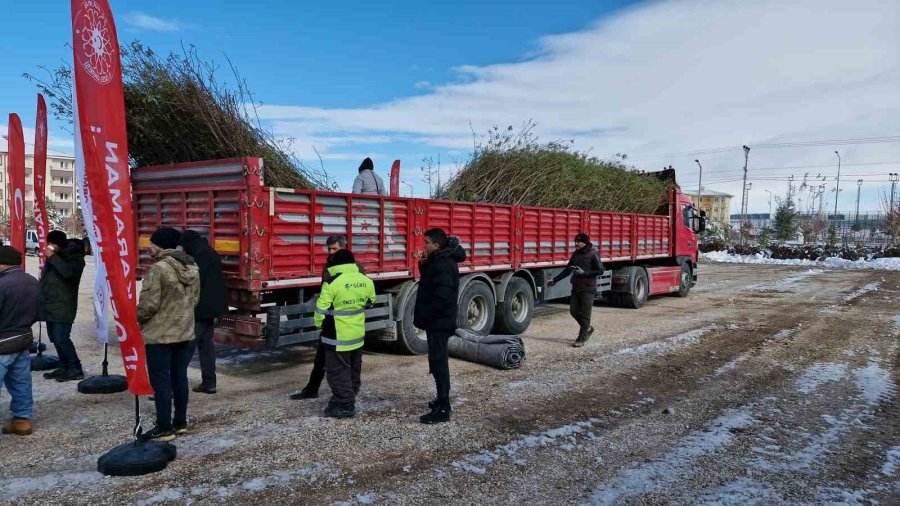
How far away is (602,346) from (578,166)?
5510mm

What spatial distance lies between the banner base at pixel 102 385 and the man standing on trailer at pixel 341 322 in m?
2.31

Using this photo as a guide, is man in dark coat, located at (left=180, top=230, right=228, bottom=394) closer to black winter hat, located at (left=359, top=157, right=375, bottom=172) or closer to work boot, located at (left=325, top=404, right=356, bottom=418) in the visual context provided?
work boot, located at (left=325, top=404, right=356, bottom=418)

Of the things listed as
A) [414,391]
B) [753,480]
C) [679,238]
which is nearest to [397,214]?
[414,391]

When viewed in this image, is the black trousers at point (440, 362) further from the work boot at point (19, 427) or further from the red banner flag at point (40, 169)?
the red banner flag at point (40, 169)

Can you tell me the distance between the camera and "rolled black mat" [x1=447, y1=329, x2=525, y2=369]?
703cm

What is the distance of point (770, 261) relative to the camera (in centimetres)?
3209

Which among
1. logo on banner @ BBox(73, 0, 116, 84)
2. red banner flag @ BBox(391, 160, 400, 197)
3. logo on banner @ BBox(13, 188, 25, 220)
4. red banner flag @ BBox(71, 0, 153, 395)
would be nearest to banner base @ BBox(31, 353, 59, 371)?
logo on banner @ BBox(13, 188, 25, 220)

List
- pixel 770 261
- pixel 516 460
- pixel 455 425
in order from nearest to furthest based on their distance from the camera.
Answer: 1. pixel 516 460
2. pixel 455 425
3. pixel 770 261

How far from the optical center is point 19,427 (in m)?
4.62

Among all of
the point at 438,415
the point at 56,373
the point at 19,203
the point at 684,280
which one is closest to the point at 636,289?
the point at 684,280

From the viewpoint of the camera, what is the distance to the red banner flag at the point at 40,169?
22.8 feet

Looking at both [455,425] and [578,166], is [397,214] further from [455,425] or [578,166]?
[578,166]

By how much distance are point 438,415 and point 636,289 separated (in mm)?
8949

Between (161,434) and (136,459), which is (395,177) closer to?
(161,434)
